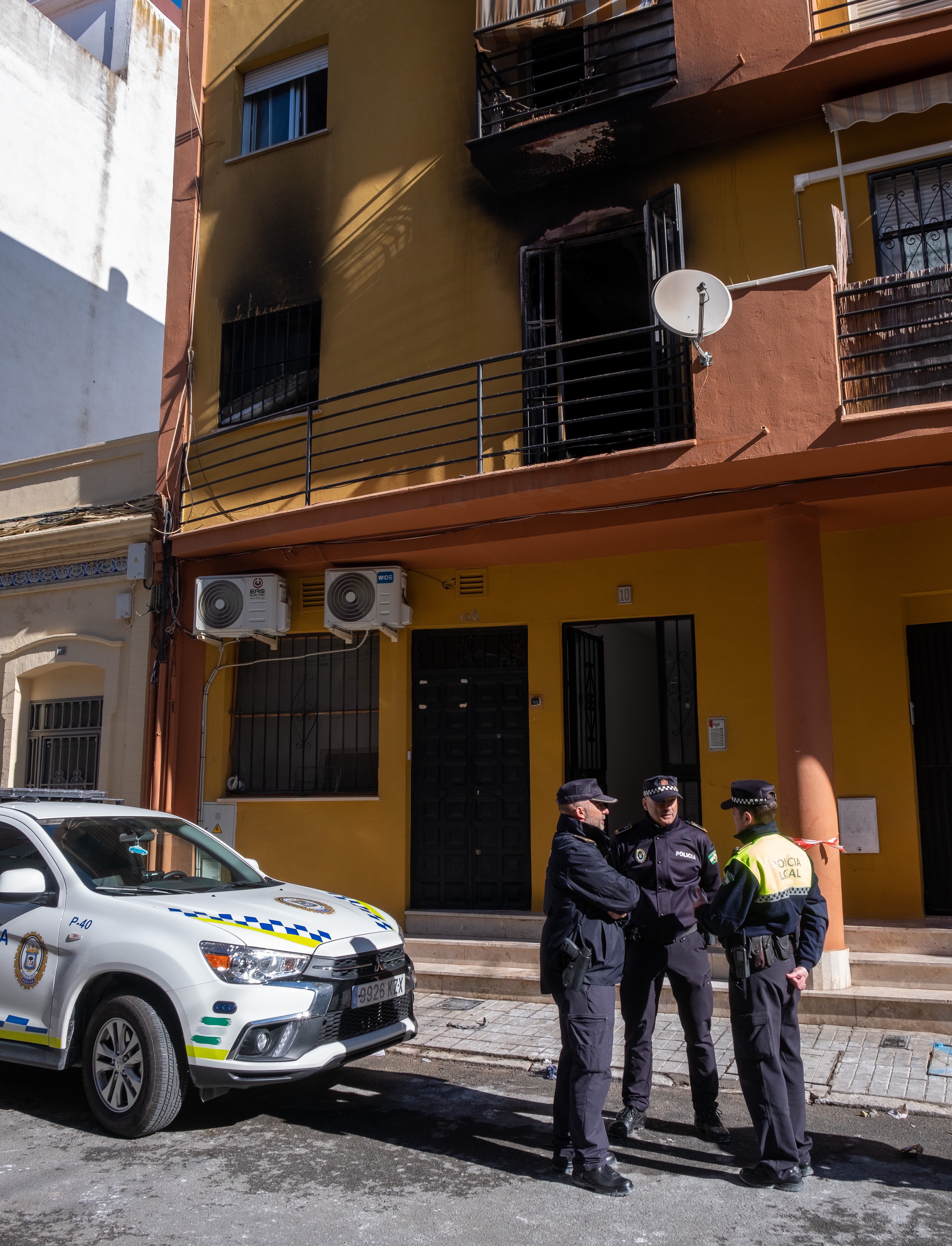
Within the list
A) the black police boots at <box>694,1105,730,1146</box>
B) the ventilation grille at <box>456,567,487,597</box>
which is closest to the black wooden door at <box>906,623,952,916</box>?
the ventilation grille at <box>456,567,487,597</box>

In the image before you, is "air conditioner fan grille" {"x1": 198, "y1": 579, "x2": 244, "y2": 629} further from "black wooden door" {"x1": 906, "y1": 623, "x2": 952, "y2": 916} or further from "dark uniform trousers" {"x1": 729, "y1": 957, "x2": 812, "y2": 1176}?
"dark uniform trousers" {"x1": 729, "y1": 957, "x2": 812, "y2": 1176}

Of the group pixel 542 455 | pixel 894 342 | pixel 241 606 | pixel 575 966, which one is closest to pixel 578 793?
pixel 575 966

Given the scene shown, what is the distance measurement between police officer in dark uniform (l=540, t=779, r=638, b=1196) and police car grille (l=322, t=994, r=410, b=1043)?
3.81ft

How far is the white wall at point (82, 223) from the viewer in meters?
14.8

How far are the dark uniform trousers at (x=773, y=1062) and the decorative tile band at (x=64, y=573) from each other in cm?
887

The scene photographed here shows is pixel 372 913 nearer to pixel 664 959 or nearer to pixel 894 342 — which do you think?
pixel 664 959

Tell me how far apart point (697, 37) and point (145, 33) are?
1267 centimetres

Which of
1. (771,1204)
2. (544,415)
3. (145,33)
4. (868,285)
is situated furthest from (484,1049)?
(145,33)

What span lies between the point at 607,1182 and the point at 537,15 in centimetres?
944

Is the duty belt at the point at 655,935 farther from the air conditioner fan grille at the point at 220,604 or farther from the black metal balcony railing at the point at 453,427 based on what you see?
the air conditioner fan grille at the point at 220,604

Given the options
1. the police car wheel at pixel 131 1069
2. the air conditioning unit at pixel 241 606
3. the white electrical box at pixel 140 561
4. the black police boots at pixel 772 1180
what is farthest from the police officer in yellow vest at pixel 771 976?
the white electrical box at pixel 140 561

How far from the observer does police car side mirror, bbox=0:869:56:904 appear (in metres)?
5.57

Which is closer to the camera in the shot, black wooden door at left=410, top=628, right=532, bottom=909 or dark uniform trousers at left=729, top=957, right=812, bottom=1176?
dark uniform trousers at left=729, top=957, right=812, bottom=1176

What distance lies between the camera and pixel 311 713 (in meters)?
11.0
